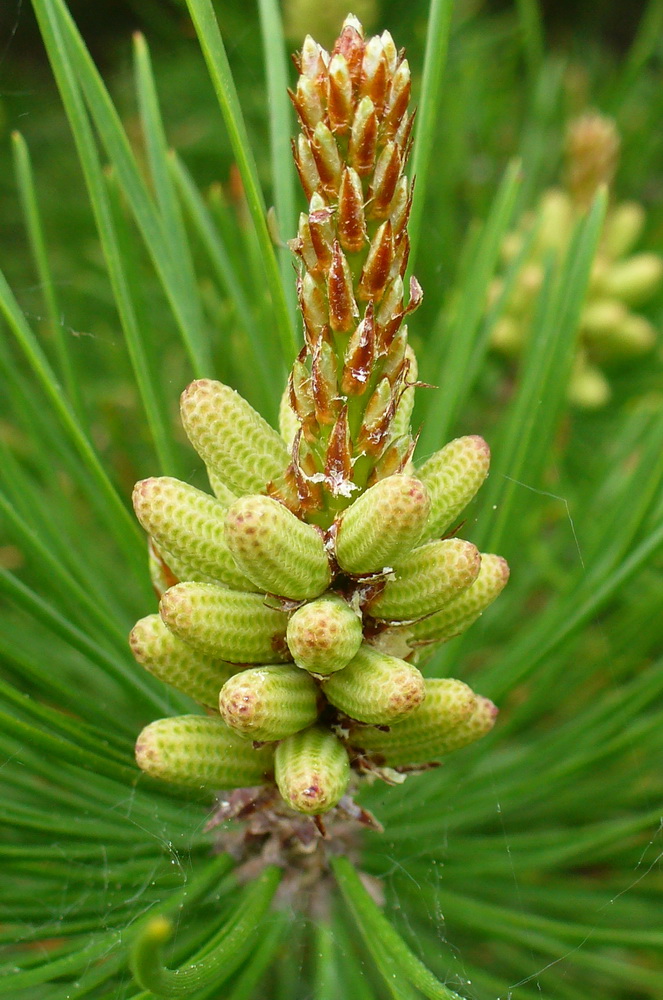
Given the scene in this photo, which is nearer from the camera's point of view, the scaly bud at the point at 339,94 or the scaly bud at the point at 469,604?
the scaly bud at the point at 339,94

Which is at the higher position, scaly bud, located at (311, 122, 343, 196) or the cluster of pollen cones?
scaly bud, located at (311, 122, 343, 196)

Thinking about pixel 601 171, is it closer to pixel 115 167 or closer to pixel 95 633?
pixel 115 167

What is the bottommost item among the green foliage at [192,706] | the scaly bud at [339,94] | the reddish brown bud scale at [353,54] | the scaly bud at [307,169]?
the green foliage at [192,706]

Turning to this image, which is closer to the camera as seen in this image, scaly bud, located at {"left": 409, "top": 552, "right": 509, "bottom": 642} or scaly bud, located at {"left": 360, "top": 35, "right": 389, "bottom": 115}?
scaly bud, located at {"left": 360, "top": 35, "right": 389, "bottom": 115}

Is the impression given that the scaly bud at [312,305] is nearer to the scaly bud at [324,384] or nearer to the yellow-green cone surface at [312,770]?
the scaly bud at [324,384]

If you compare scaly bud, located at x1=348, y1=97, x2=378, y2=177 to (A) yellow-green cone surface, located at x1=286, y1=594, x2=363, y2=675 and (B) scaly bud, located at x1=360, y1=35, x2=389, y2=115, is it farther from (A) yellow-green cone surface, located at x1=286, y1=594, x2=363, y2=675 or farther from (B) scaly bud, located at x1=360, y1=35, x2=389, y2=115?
(A) yellow-green cone surface, located at x1=286, y1=594, x2=363, y2=675

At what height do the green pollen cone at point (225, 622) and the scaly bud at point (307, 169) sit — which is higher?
the scaly bud at point (307, 169)

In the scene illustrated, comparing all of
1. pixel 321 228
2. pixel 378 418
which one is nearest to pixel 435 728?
pixel 378 418

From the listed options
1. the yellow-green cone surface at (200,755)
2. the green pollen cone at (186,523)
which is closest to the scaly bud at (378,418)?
the green pollen cone at (186,523)

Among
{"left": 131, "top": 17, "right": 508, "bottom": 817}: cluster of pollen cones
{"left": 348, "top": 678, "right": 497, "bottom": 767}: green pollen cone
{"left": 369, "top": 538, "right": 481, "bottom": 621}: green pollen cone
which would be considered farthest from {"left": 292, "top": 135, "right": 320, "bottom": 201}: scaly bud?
{"left": 348, "top": 678, "right": 497, "bottom": 767}: green pollen cone
